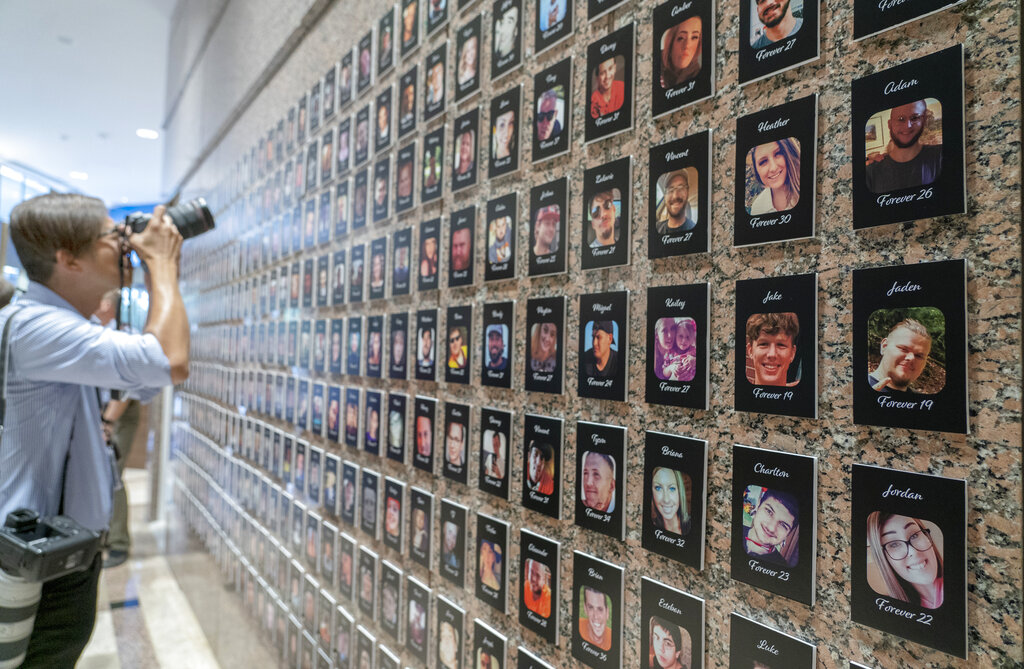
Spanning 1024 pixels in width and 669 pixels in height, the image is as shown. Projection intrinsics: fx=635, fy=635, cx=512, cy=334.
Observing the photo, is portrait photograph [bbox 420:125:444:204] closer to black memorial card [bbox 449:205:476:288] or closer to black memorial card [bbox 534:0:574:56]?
→ black memorial card [bbox 449:205:476:288]

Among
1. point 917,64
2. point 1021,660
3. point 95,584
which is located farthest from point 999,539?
point 95,584

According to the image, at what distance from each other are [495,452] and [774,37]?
916 mm

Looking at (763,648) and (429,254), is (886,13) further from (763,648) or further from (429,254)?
(429,254)

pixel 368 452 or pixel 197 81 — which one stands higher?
pixel 197 81

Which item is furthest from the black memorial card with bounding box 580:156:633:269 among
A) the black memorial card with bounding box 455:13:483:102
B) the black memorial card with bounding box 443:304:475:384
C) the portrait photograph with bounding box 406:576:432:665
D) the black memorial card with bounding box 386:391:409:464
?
the portrait photograph with bounding box 406:576:432:665

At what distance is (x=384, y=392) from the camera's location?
1841 millimetres

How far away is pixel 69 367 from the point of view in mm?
1501

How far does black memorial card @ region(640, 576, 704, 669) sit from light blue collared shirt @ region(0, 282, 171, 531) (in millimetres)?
1301

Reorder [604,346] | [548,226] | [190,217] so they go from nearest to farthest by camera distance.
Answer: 1. [604,346]
2. [548,226]
3. [190,217]

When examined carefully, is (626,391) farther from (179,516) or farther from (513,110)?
(179,516)

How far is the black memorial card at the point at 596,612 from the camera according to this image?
3.42ft

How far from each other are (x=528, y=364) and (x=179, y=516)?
4.19 m

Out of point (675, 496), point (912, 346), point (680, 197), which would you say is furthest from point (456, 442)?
point (912, 346)

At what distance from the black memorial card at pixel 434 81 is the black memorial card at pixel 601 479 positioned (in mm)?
979
